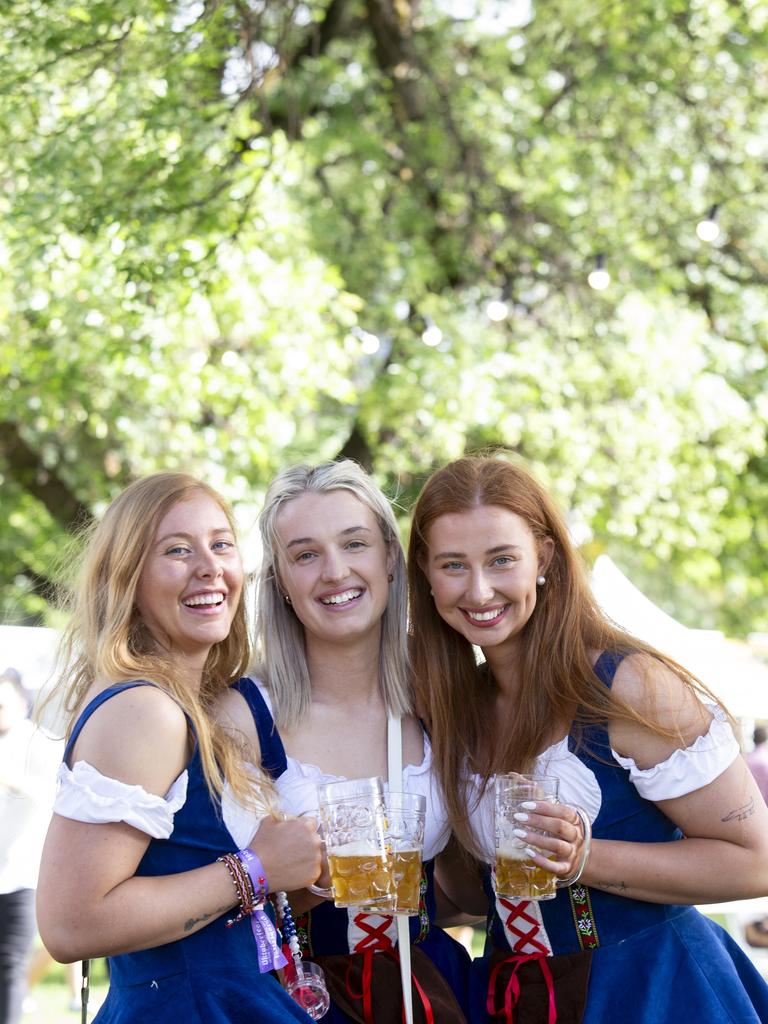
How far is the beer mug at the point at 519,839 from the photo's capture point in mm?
2109

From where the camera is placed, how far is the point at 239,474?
7406mm

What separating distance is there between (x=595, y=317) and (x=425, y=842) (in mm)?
6365

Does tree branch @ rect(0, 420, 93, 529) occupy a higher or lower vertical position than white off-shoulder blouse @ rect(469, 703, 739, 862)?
lower

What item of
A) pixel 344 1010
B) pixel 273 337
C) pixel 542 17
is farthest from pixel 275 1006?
pixel 542 17

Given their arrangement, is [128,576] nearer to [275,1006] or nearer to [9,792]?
[275,1006]

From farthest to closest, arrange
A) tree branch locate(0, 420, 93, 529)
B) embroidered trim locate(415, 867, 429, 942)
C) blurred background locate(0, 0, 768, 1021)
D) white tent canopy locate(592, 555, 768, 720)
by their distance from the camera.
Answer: tree branch locate(0, 420, 93, 529) → blurred background locate(0, 0, 768, 1021) → white tent canopy locate(592, 555, 768, 720) → embroidered trim locate(415, 867, 429, 942)

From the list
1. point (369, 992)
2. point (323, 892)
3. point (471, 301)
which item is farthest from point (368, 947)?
point (471, 301)

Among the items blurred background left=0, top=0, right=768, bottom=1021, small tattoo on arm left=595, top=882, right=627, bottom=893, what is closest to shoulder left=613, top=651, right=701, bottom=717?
small tattoo on arm left=595, top=882, right=627, bottom=893

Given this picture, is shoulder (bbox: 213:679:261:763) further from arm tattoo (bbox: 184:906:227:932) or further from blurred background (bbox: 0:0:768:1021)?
blurred background (bbox: 0:0:768:1021)

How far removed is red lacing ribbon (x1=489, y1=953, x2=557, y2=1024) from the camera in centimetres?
231

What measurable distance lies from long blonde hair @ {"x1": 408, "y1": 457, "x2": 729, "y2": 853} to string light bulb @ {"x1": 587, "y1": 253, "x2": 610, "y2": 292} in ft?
18.4

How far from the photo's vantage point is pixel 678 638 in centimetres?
643

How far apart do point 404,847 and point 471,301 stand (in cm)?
698

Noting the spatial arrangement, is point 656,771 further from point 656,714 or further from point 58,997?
point 58,997
